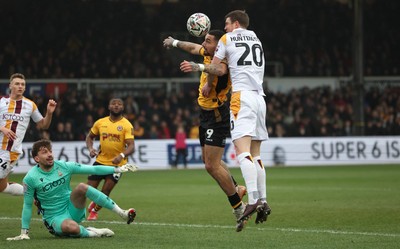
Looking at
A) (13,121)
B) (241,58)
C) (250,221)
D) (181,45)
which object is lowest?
(250,221)

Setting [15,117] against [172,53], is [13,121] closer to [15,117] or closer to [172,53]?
[15,117]

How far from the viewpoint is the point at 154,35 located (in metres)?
40.6

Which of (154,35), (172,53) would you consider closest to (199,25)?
(172,53)

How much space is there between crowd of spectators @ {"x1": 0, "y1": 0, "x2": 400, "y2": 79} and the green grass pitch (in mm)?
11421

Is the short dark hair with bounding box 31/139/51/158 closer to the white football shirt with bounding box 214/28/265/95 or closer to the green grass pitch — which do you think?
Result: the green grass pitch

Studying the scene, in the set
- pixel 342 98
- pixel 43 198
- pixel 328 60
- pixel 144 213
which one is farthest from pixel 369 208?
pixel 328 60

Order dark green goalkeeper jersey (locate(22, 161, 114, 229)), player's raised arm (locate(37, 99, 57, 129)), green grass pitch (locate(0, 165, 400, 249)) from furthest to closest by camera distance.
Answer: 1. player's raised arm (locate(37, 99, 57, 129))
2. dark green goalkeeper jersey (locate(22, 161, 114, 229))
3. green grass pitch (locate(0, 165, 400, 249))

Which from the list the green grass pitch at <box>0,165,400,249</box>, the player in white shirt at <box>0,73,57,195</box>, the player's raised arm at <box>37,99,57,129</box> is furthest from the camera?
the player in white shirt at <box>0,73,57,195</box>

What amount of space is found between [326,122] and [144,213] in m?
19.6

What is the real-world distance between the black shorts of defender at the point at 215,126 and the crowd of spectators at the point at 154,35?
23160 mm

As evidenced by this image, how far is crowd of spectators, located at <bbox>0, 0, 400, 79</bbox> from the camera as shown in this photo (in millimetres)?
36906

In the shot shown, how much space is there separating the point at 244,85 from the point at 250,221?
144 inches

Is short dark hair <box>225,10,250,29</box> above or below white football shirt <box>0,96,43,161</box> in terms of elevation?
above

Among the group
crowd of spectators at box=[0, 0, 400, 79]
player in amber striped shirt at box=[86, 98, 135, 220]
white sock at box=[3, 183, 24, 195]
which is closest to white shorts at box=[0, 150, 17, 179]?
white sock at box=[3, 183, 24, 195]
